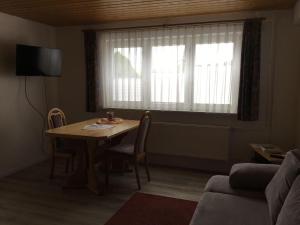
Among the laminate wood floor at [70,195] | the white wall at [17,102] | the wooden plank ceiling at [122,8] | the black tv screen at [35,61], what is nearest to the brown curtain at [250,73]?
the wooden plank ceiling at [122,8]

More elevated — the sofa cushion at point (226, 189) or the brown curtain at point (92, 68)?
the brown curtain at point (92, 68)

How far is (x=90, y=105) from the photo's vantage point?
171 inches

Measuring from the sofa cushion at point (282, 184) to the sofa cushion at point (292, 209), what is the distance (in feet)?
0.40

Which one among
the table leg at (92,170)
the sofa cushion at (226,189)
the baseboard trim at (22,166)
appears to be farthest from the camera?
the baseboard trim at (22,166)

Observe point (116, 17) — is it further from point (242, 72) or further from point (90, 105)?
point (242, 72)

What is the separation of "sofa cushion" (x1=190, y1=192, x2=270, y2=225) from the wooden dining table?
131 cm

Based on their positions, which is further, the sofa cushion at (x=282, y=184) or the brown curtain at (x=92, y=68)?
the brown curtain at (x=92, y=68)

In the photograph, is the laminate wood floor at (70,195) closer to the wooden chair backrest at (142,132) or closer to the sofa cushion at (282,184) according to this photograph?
the wooden chair backrest at (142,132)

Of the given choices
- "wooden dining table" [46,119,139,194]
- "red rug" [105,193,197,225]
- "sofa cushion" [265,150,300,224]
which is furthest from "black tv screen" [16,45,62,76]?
"sofa cushion" [265,150,300,224]

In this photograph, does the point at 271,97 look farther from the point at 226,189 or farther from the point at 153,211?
the point at 153,211

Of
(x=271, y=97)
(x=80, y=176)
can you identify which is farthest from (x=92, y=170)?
(x=271, y=97)

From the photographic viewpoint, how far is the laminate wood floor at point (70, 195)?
2582 mm

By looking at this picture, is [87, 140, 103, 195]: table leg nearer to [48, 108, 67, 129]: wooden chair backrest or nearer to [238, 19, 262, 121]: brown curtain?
[48, 108, 67, 129]: wooden chair backrest

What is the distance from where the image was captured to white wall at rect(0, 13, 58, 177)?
143 inches
